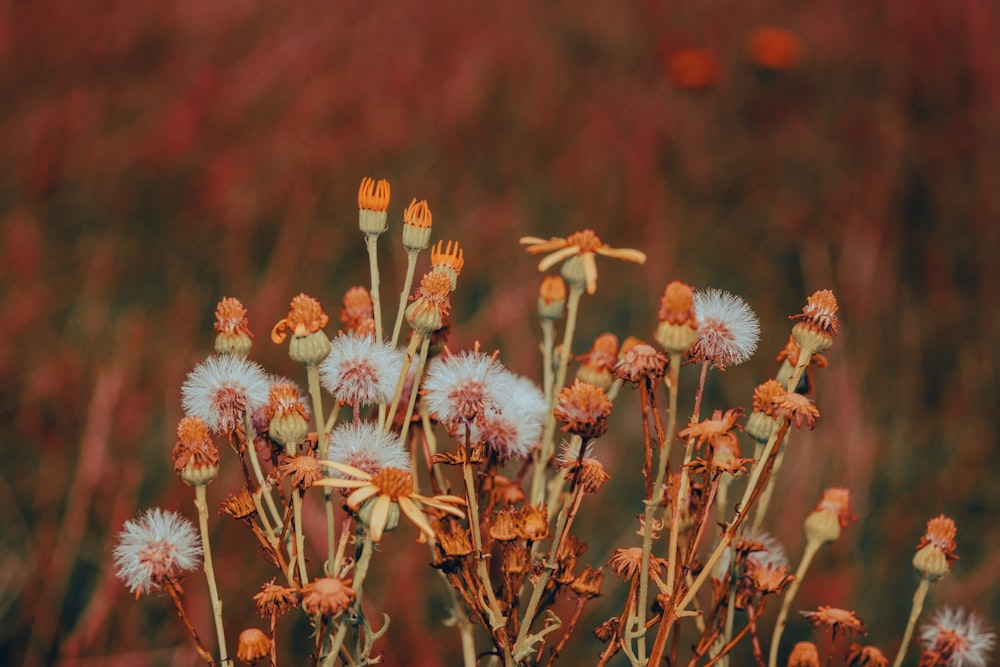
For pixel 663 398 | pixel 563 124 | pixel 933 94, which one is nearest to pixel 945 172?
pixel 933 94

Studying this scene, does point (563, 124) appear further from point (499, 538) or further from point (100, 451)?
point (499, 538)

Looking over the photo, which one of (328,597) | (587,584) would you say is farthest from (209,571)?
(587,584)

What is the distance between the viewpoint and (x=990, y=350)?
11.6 ft

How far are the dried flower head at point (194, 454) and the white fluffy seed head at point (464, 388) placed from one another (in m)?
0.24

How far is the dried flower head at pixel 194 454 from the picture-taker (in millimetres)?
900

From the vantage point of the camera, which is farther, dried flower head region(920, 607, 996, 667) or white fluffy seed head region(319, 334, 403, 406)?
dried flower head region(920, 607, 996, 667)

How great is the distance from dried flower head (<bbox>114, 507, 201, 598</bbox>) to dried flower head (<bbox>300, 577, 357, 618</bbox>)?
0.20 metres

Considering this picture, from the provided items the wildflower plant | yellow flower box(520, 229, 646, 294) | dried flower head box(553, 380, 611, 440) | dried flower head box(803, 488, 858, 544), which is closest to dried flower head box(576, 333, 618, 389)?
the wildflower plant

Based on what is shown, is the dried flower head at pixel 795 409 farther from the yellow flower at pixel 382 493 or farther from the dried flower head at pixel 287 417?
the dried flower head at pixel 287 417

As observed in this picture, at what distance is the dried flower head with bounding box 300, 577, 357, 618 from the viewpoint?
0.77m

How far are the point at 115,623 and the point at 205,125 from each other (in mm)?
2522

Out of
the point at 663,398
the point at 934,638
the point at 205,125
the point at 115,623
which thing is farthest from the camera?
the point at 205,125

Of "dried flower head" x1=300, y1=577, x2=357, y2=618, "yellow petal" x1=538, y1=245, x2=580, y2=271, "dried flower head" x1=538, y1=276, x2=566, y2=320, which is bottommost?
"dried flower head" x1=300, y1=577, x2=357, y2=618

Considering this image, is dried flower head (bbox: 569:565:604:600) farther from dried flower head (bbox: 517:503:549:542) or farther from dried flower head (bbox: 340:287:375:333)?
dried flower head (bbox: 340:287:375:333)
